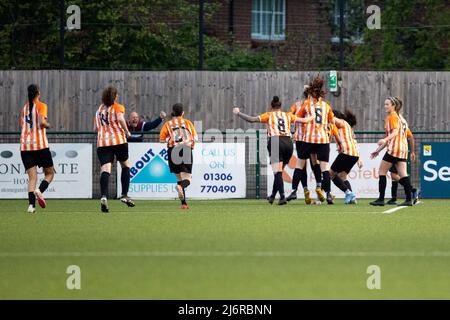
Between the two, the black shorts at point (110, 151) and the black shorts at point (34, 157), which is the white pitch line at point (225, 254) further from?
the black shorts at point (110, 151)

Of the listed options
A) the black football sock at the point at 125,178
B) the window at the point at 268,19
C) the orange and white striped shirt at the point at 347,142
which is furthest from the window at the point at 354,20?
the black football sock at the point at 125,178

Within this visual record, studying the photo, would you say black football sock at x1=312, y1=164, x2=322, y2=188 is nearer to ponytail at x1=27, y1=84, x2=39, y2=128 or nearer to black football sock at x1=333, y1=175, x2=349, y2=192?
black football sock at x1=333, y1=175, x2=349, y2=192

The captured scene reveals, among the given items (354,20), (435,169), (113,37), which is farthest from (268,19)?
(435,169)

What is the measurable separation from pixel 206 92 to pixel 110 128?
28.7ft

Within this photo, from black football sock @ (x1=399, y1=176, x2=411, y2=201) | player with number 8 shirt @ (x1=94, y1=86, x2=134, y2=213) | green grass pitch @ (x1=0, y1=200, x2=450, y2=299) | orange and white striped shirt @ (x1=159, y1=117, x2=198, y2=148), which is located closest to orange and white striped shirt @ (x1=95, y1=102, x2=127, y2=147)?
player with number 8 shirt @ (x1=94, y1=86, x2=134, y2=213)

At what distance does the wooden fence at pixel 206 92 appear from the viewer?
26.7 metres

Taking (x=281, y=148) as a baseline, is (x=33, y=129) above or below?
above

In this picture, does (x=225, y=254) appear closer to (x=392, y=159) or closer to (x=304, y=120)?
(x=392, y=159)

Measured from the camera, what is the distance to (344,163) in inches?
818

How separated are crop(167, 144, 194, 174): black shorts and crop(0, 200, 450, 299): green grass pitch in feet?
4.81

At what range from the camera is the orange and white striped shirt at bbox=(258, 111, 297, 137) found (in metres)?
20.5

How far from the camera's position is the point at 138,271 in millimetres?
9602

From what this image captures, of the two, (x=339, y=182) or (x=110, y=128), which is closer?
(x=110, y=128)
